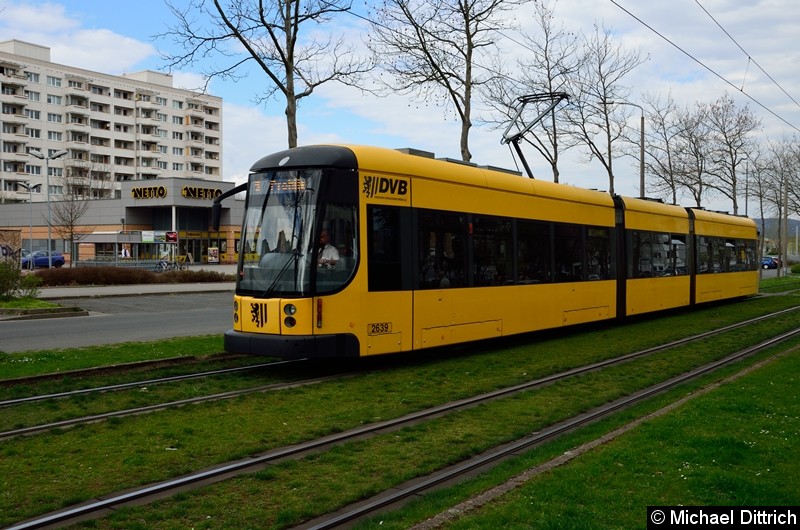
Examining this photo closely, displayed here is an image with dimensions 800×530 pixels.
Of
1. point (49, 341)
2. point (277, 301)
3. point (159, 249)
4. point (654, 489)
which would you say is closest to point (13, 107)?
point (159, 249)

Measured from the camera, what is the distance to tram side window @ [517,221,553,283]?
15.6 meters

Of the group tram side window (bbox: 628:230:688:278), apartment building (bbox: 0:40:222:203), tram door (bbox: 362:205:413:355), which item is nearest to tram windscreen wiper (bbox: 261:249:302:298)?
tram door (bbox: 362:205:413:355)

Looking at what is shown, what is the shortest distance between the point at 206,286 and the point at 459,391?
27360 mm

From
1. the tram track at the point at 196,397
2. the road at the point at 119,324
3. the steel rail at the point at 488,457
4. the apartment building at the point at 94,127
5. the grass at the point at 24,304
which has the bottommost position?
the steel rail at the point at 488,457

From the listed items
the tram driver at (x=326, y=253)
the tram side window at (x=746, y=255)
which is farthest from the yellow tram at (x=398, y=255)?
the tram side window at (x=746, y=255)

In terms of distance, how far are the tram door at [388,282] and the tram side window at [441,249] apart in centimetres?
40

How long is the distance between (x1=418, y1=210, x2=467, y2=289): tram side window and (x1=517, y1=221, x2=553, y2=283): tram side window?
2154 mm

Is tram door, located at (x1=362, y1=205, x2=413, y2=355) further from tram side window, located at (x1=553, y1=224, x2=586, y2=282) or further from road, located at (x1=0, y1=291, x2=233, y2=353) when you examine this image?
road, located at (x1=0, y1=291, x2=233, y2=353)

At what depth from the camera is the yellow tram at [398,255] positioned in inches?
447

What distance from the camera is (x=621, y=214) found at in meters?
20.2

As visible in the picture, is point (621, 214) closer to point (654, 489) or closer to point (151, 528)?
point (654, 489)

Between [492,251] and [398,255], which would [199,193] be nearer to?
[492,251]

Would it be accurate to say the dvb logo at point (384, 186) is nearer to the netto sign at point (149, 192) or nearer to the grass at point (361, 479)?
the grass at point (361, 479)

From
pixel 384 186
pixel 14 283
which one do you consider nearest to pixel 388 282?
pixel 384 186
